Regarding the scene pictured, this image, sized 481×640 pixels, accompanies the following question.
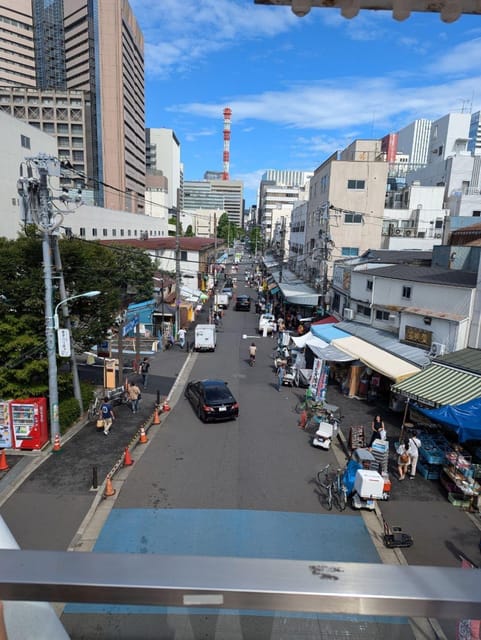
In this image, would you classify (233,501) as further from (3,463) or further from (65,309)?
(65,309)

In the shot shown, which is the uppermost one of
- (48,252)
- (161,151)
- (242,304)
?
(161,151)

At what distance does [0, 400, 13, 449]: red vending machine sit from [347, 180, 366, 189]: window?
31.9m

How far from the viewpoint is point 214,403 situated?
16.1 m

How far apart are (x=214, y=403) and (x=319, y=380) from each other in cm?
489

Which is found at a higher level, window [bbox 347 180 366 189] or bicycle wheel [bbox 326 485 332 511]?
window [bbox 347 180 366 189]

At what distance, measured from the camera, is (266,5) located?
2.40 metres

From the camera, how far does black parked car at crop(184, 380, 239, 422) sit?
52.5ft

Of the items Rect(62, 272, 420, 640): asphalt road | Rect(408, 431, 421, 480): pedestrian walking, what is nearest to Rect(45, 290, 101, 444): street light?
Rect(62, 272, 420, 640): asphalt road

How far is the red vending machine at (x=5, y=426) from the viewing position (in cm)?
1342

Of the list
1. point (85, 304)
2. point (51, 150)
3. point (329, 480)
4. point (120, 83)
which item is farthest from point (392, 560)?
point (120, 83)

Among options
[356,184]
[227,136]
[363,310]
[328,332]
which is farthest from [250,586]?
[227,136]

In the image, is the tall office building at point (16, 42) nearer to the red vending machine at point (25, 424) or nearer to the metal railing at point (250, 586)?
the red vending machine at point (25, 424)

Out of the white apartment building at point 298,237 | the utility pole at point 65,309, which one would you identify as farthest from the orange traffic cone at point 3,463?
the white apartment building at point 298,237

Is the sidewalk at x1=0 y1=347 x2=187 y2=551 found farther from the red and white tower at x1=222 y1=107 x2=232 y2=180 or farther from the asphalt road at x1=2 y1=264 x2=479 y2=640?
the red and white tower at x1=222 y1=107 x2=232 y2=180
